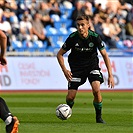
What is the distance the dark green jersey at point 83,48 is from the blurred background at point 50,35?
11.7 meters

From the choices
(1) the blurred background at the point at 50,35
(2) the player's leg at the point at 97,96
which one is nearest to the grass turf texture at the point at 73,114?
(2) the player's leg at the point at 97,96

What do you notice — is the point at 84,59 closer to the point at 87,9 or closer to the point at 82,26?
the point at 82,26

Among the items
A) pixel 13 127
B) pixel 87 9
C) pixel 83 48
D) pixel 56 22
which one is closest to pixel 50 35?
pixel 56 22

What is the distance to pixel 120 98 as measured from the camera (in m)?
21.3

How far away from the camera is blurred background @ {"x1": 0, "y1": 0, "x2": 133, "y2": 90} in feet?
80.3

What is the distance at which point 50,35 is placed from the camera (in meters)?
28.4

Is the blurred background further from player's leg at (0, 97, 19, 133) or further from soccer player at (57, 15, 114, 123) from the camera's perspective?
player's leg at (0, 97, 19, 133)

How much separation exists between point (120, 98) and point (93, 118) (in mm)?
7376

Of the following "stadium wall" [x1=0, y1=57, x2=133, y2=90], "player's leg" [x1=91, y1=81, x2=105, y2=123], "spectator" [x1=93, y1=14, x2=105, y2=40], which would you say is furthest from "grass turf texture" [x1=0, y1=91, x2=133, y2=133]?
"spectator" [x1=93, y1=14, x2=105, y2=40]

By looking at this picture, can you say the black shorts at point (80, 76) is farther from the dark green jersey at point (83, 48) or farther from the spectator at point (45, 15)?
the spectator at point (45, 15)

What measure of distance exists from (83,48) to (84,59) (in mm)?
278

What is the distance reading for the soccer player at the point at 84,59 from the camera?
12375 millimetres

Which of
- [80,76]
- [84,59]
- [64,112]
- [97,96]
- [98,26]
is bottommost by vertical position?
[98,26]

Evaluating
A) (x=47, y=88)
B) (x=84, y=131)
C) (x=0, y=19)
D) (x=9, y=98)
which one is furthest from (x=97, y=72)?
(x=0, y=19)
